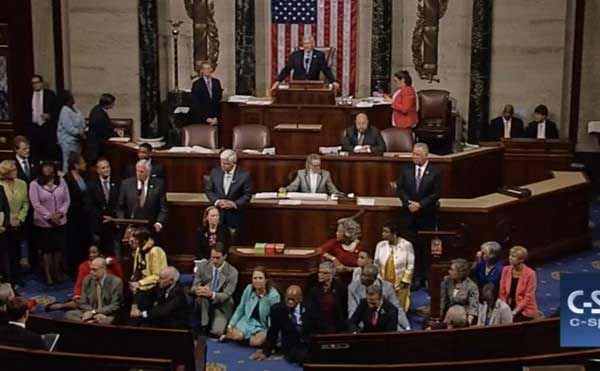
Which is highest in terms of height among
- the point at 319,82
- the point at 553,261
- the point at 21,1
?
the point at 21,1

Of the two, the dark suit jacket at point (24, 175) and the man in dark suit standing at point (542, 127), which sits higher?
the man in dark suit standing at point (542, 127)

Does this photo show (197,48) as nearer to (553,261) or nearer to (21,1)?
(21,1)

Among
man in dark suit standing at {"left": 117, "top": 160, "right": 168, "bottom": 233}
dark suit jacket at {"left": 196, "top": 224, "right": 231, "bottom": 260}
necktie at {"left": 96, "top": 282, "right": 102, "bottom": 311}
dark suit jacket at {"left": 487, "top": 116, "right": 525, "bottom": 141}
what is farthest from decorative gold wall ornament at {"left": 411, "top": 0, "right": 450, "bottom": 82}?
necktie at {"left": 96, "top": 282, "right": 102, "bottom": 311}

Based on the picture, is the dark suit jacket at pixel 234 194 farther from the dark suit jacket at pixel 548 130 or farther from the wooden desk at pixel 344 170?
the dark suit jacket at pixel 548 130

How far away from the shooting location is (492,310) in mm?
9766

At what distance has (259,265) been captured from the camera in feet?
35.7

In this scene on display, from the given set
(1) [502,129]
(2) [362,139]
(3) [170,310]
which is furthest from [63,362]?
(1) [502,129]

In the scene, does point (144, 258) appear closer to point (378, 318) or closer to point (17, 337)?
point (378, 318)

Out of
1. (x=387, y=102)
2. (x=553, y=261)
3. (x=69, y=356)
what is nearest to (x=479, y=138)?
(x=387, y=102)

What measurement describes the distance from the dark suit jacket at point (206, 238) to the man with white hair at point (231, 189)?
1.75ft

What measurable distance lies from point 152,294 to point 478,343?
336 cm

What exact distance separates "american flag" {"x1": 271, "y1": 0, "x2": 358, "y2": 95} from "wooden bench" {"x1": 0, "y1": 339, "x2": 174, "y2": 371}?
10731 mm

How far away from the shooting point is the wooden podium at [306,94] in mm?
15531

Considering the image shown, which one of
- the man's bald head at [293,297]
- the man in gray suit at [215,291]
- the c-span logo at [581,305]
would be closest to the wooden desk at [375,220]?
the man in gray suit at [215,291]
